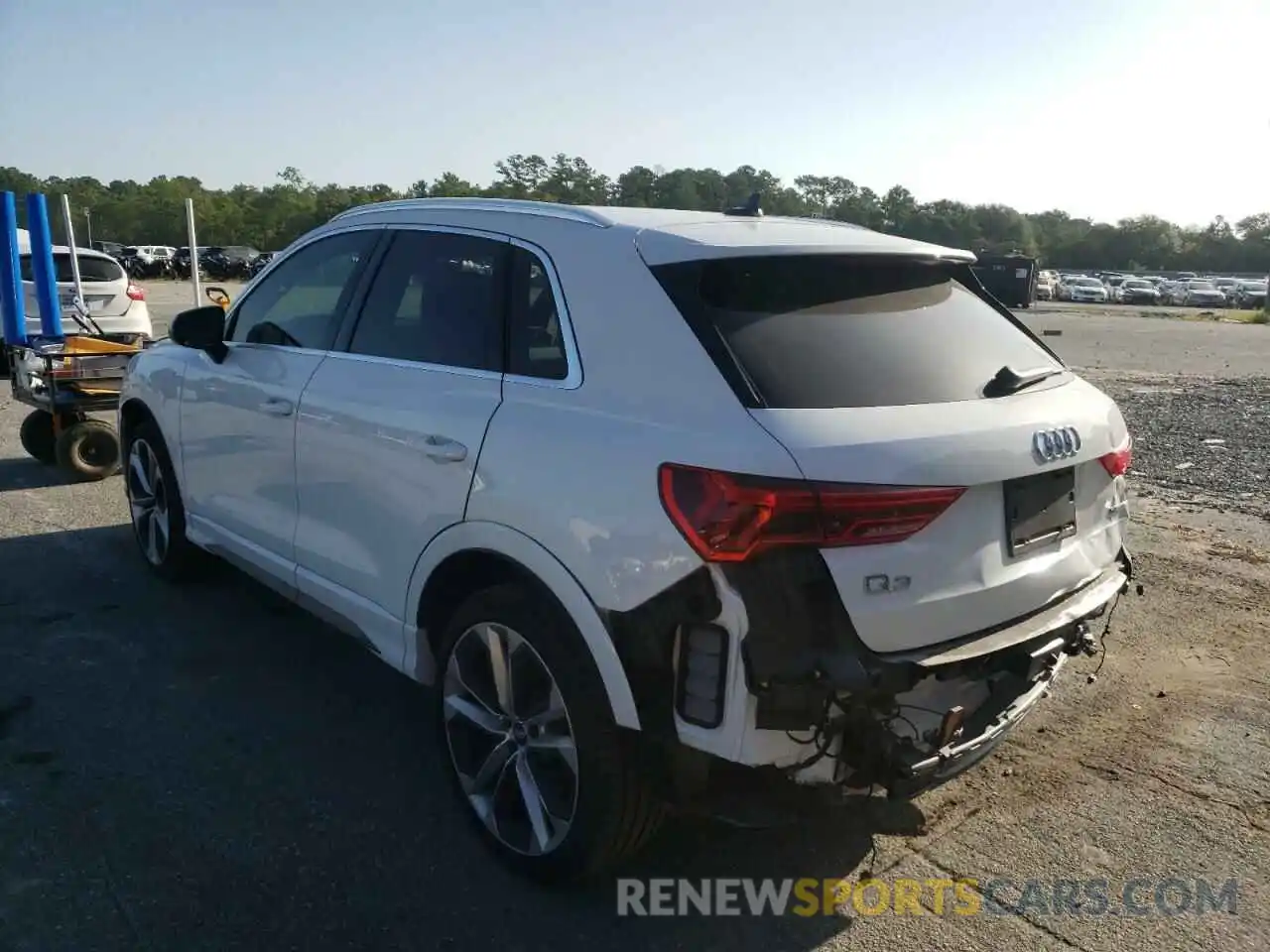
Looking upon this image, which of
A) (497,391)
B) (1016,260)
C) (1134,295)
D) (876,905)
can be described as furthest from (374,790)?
(1134,295)

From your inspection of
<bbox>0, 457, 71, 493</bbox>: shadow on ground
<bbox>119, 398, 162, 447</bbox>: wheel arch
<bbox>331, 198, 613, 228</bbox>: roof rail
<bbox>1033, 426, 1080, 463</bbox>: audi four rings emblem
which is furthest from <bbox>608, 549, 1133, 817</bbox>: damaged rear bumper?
<bbox>0, 457, 71, 493</bbox>: shadow on ground

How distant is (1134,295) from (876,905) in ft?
210

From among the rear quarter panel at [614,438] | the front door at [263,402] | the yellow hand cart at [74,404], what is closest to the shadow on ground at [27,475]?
the yellow hand cart at [74,404]

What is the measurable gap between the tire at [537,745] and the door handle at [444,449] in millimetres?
413

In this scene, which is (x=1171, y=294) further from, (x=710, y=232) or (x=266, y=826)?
(x=266, y=826)

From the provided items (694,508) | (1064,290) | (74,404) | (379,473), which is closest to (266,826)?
(379,473)

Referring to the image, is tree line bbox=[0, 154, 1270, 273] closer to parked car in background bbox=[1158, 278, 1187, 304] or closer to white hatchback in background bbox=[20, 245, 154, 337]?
parked car in background bbox=[1158, 278, 1187, 304]

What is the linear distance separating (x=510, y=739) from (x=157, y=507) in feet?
10.6

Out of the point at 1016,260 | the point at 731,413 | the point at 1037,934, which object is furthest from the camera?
the point at 1016,260

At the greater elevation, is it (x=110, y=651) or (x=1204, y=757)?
(x=110, y=651)

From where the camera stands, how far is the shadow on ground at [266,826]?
2.73 metres

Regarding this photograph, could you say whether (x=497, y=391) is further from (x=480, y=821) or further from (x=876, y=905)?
(x=876, y=905)

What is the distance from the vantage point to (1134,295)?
5909 centimetres

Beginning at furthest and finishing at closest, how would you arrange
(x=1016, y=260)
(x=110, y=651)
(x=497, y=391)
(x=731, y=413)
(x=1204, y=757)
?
1. (x=1016, y=260)
2. (x=110, y=651)
3. (x=1204, y=757)
4. (x=497, y=391)
5. (x=731, y=413)
